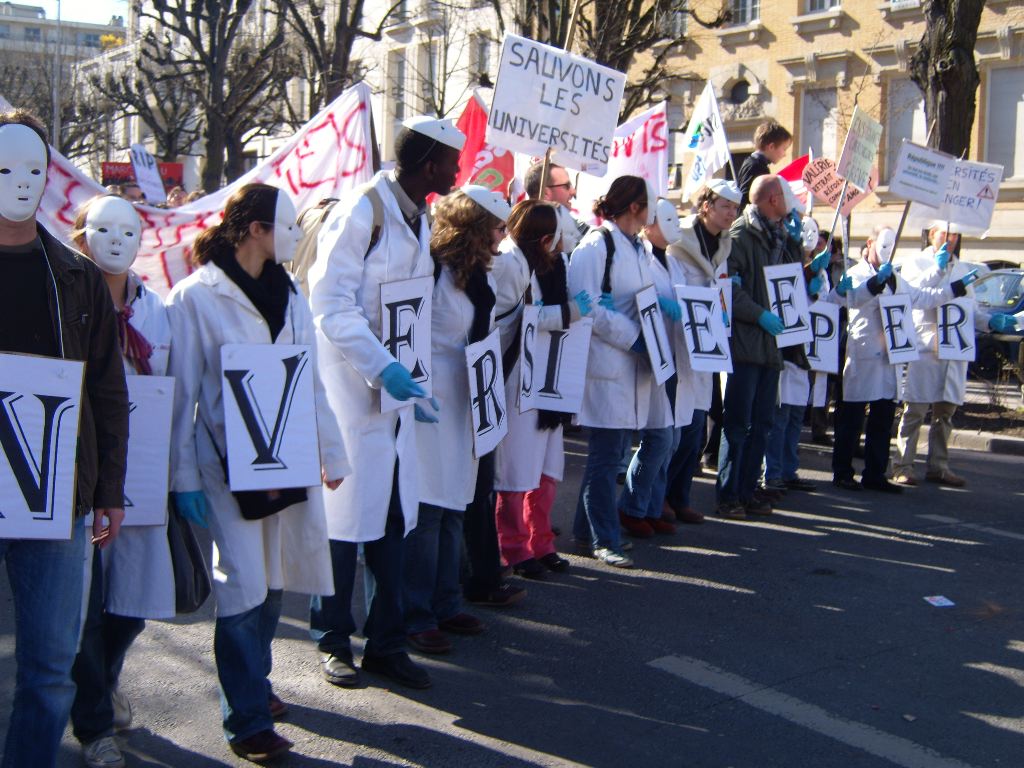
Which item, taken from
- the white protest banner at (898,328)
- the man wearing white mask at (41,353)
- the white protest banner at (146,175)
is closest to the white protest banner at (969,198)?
the white protest banner at (898,328)

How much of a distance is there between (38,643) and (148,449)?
2.56 feet

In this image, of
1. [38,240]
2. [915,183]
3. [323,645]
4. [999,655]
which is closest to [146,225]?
[323,645]

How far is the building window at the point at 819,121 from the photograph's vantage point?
95.7 ft

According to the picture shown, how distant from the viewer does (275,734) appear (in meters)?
3.88

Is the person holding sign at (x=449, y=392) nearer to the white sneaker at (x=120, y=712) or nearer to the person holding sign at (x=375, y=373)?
the person holding sign at (x=375, y=373)

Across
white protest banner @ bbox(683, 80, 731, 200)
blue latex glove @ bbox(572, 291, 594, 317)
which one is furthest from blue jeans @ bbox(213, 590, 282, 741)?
white protest banner @ bbox(683, 80, 731, 200)

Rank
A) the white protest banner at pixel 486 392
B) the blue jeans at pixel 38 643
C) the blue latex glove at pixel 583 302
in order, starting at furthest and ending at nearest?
the blue latex glove at pixel 583 302, the white protest banner at pixel 486 392, the blue jeans at pixel 38 643

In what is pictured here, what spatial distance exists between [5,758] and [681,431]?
4.74m

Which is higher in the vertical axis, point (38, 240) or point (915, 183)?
point (915, 183)

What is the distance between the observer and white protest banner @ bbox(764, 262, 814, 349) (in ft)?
24.9

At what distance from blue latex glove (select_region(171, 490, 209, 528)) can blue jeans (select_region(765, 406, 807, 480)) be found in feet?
16.5

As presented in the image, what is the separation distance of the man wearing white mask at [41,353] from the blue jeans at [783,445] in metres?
5.64

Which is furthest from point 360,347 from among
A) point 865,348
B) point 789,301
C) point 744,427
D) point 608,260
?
point 865,348

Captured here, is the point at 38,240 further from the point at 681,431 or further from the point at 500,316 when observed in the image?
the point at 681,431
